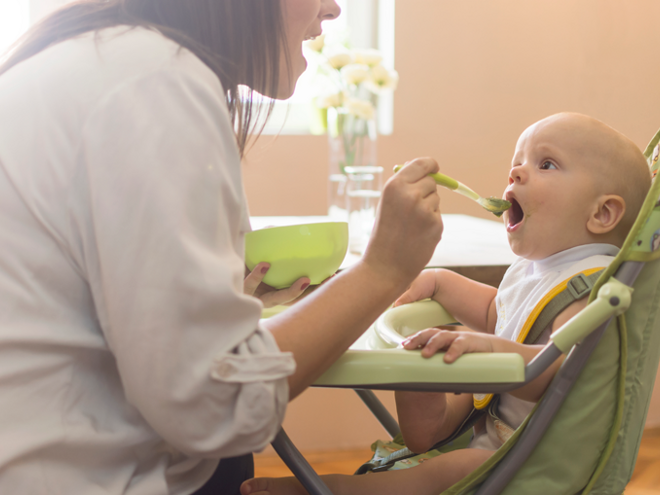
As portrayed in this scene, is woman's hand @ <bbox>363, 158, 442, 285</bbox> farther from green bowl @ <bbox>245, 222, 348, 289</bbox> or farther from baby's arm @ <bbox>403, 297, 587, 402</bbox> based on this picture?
green bowl @ <bbox>245, 222, 348, 289</bbox>

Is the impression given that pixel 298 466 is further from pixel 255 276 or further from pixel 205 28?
pixel 205 28

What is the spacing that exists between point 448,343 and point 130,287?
344 millimetres

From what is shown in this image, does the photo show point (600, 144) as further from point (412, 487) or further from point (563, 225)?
point (412, 487)

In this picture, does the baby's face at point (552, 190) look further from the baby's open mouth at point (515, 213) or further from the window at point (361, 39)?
the window at point (361, 39)

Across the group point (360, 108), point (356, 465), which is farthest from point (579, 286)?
point (356, 465)

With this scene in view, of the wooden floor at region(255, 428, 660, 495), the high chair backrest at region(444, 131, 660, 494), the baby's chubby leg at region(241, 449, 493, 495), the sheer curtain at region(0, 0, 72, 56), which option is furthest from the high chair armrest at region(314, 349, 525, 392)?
the sheer curtain at region(0, 0, 72, 56)

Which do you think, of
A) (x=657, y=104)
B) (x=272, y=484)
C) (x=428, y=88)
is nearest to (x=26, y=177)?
(x=272, y=484)

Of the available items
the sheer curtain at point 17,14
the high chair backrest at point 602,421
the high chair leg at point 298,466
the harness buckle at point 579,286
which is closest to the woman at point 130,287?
the high chair leg at point 298,466

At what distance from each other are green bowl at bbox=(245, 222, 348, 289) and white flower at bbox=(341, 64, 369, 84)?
82 centimetres

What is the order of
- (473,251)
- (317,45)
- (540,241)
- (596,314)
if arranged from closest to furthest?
(596,314)
(540,241)
(473,251)
(317,45)

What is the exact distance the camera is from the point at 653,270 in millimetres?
614

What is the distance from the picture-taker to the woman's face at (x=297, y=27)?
679 millimetres

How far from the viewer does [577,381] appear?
63 centimetres

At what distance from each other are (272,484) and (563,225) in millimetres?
579
